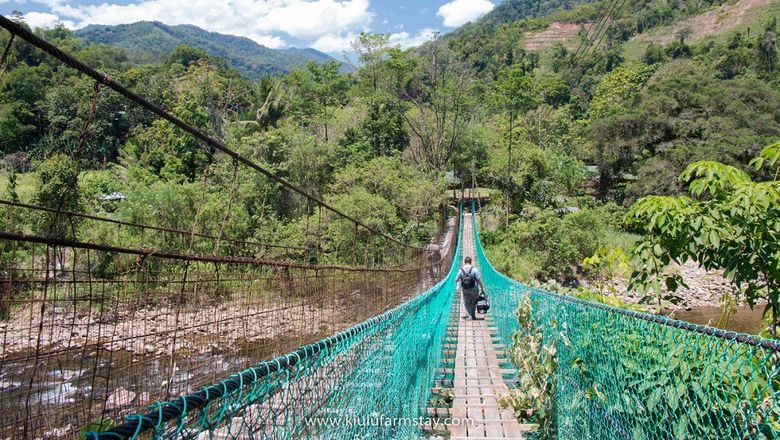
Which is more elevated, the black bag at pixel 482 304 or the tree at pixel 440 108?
the tree at pixel 440 108

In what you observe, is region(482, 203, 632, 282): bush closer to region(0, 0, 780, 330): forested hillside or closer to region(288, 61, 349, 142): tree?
region(0, 0, 780, 330): forested hillside

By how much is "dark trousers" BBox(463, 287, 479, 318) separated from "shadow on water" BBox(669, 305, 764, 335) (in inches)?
214

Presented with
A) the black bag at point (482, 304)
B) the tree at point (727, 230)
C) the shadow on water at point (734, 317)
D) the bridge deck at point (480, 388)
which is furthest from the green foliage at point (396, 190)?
the tree at point (727, 230)

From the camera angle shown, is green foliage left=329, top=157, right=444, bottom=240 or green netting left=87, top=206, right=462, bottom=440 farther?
green foliage left=329, top=157, right=444, bottom=240

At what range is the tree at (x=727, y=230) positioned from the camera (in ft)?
5.17

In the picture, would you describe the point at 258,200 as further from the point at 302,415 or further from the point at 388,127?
the point at 302,415

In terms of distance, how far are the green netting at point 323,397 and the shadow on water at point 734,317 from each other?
8269mm

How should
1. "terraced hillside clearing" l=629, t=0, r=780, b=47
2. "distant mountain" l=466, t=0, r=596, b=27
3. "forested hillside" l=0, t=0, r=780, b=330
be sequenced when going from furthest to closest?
"distant mountain" l=466, t=0, r=596, b=27
"terraced hillside clearing" l=629, t=0, r=780, b=47
"forested hillside" l=0, t=0, r=780, b=330

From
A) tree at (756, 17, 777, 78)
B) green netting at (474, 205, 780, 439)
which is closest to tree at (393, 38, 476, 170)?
green netting at (474, 205, 780, 439)

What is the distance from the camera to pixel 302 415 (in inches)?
39.1

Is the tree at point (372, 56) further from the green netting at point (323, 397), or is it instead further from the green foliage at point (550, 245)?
the green netting at point (323, 397)

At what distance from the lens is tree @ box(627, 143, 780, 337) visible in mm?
1577

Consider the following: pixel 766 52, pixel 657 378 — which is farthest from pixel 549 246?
pixel 766 52

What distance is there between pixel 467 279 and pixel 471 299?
37cm
